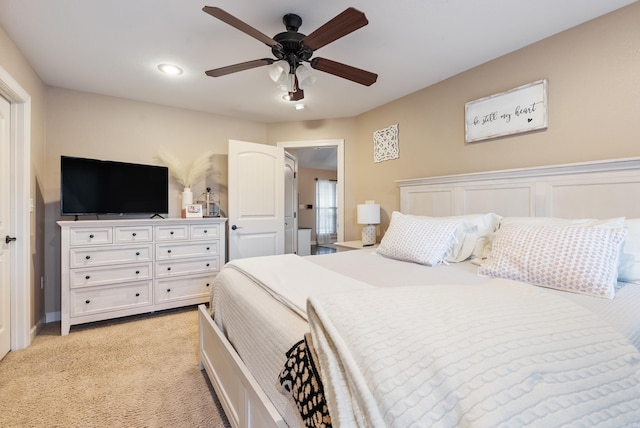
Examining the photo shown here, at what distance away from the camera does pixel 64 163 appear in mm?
2578

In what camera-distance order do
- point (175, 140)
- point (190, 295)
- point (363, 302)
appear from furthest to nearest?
point (175, 140) < point (190, 295) < point (363, 302)

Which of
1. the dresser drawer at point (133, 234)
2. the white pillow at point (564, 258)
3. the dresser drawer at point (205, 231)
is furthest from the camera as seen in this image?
the dresser drawer at point (205, 231)

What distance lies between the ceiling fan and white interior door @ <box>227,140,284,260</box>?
1.48m

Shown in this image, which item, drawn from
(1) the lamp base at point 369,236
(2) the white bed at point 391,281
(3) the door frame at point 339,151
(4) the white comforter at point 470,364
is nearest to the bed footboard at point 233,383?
(2) the white bed at point 391,281

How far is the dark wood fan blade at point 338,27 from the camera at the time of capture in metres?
1.37

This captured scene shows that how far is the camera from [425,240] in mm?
1946

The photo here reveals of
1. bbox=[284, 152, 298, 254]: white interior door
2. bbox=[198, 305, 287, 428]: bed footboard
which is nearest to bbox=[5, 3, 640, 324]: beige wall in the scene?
bbox=[284, 152, 298, 254]: white interior door

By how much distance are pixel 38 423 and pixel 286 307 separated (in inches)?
60.9

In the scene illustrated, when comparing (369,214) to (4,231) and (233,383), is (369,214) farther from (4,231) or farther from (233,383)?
(4,231)

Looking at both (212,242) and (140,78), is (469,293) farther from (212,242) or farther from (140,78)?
(140,78)

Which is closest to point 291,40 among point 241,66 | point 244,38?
point 241,66

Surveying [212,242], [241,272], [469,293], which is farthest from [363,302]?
[212,242]

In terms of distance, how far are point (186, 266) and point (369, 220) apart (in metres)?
2.04

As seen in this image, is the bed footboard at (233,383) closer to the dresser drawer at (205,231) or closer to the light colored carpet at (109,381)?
the light colored carpet at (109,381)
